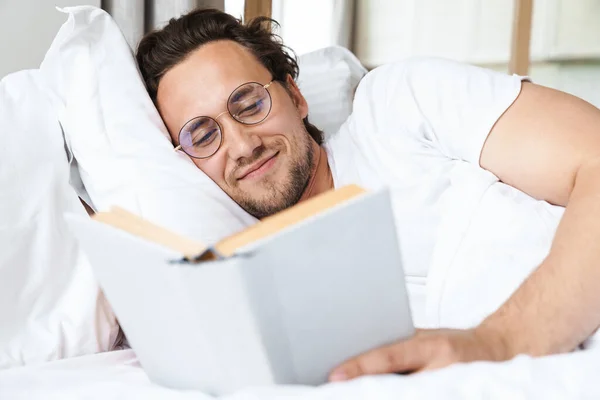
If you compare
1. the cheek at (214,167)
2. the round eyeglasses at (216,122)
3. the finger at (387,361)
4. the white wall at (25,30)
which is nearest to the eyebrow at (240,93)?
the round eyeglasses at (216,122)

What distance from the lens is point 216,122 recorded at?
1163 millimetres

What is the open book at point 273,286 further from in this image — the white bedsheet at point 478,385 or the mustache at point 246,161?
the mustache at point 246,161

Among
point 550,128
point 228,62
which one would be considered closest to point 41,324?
point 228,62

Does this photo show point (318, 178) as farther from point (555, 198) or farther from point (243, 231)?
point (243, 231)

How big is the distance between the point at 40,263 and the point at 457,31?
203 centimetres

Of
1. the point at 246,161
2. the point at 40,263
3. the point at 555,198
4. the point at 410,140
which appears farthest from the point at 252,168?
the point at 555,198

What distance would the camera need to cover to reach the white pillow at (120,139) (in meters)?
1.00

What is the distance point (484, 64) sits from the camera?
8.27 ft

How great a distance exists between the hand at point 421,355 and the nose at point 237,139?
1.97ft

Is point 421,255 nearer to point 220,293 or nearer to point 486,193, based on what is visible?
point 486,193

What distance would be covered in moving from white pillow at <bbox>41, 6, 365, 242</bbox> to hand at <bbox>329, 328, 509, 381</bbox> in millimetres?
467

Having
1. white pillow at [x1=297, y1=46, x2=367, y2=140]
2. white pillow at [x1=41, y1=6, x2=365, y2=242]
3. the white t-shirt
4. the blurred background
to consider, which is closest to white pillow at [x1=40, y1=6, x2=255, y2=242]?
white pillow at [x1=41, y1=6, x2=365, y2=242]

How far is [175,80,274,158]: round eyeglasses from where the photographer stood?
1.16 metres

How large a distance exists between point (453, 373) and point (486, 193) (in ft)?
1.54
